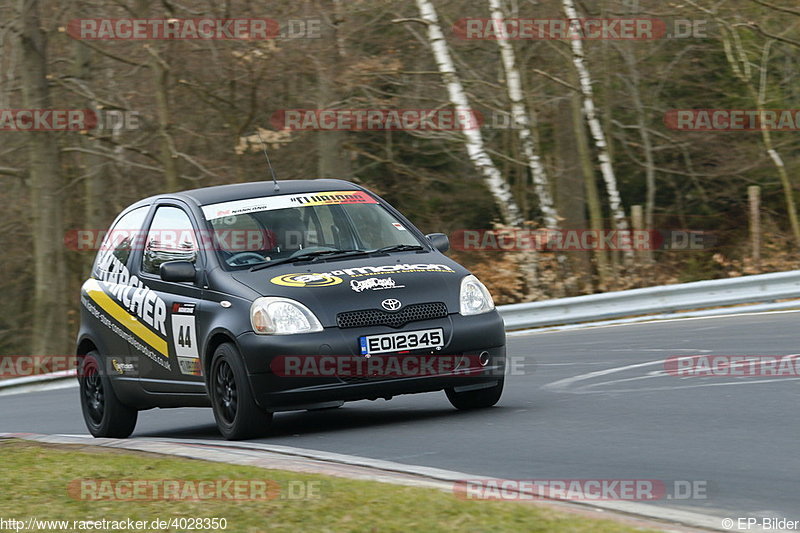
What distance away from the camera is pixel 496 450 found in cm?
813

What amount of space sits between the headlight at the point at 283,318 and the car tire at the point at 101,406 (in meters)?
2.38

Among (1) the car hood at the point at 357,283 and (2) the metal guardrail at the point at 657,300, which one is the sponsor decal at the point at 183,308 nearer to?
(1) the car hood at the point at 357,283

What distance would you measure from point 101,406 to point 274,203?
2.41 m

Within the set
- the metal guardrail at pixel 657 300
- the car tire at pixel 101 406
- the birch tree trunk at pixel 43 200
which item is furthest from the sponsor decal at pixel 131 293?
the birch tree trunk at pixel 43 200

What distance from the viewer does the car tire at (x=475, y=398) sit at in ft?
32.7

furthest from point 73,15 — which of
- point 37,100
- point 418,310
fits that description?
point 418,310

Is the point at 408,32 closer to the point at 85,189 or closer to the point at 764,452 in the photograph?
the point at 85,189

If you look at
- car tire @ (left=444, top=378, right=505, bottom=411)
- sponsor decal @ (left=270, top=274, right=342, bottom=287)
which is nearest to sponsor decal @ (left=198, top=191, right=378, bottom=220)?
sponsor decal @ (left=270, top=274, right=342, bottom=287)

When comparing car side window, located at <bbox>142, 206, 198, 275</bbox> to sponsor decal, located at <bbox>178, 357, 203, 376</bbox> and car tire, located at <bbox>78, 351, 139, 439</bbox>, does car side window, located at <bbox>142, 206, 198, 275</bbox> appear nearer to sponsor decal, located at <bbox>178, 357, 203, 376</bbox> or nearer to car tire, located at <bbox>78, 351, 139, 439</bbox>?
sponsor decal, located at <bbox>178, 357, 203, 376</bbox>

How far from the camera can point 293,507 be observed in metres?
6.23

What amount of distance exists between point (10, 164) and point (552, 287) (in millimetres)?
13703

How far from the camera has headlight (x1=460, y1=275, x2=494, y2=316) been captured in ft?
31.1

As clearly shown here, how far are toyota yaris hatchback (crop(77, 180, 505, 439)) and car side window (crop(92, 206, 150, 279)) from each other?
3 cm

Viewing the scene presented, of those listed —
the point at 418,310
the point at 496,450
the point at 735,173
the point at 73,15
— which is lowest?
the point at 496,450
